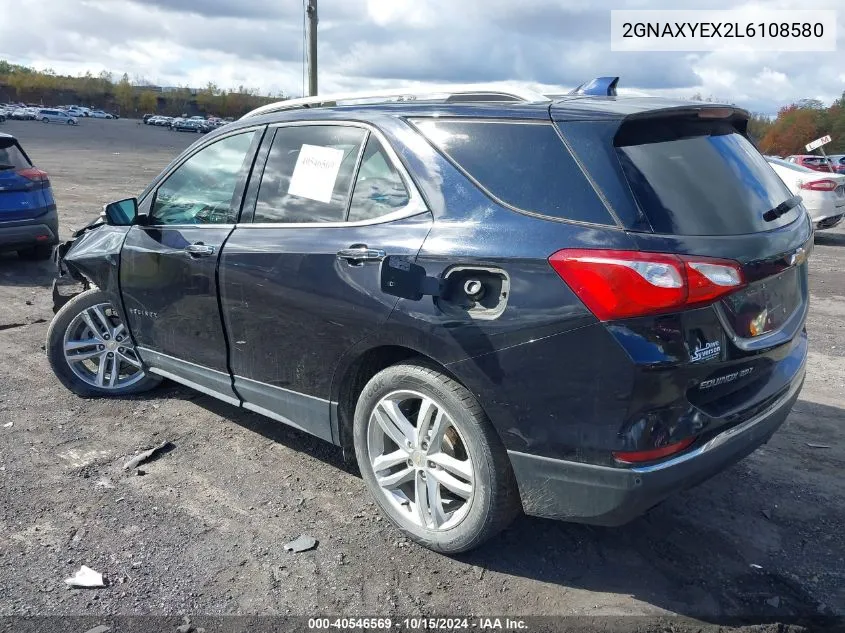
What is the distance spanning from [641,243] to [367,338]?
1.21 metres

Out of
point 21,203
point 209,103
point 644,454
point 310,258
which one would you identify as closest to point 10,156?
point 21,203

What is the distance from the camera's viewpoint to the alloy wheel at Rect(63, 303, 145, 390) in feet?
16.3

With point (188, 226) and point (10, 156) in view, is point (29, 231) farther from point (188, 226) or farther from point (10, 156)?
point (188, 226)

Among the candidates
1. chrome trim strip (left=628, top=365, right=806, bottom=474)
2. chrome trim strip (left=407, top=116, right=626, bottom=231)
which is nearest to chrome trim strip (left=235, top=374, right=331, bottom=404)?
chrome trim strip (left=407, top=116, right=626, bottom=231)

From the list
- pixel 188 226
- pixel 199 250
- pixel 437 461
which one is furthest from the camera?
pixel 188 226

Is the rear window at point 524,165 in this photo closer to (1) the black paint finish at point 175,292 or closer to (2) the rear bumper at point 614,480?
(2) the rear bumper at point 614,480

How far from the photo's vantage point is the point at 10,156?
28.6ft

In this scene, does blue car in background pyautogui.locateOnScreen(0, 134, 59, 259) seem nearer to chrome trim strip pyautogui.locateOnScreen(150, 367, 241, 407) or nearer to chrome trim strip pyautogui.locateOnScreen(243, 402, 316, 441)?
chrome trim strip pyautogui.locateOnScreen(150, 367, 241, 407)

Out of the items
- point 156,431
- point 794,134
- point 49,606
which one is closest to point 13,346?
point 156,431

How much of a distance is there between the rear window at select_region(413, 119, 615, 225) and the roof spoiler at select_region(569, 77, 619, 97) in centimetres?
66

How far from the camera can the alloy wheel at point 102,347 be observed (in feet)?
16.3

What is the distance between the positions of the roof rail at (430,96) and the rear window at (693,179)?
1.67 feet

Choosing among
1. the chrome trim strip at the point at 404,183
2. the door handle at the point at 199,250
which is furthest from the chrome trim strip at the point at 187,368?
the chrome trim strip at the point at 404,183

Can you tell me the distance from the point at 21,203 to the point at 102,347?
4.74 metres
